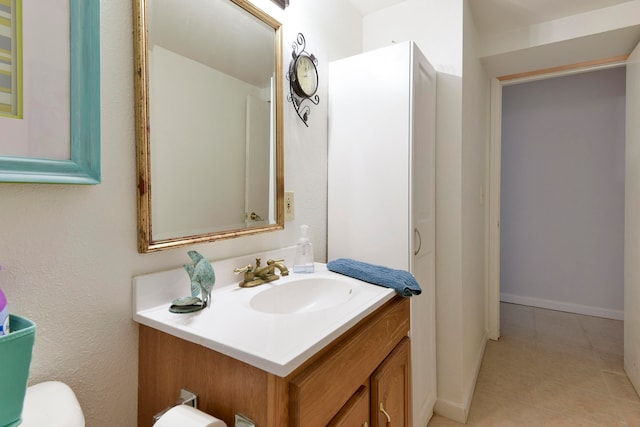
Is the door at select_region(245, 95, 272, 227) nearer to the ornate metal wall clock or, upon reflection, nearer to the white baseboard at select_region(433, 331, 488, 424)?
the ornate metal wall clock

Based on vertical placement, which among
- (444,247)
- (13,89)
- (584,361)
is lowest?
(584,361)

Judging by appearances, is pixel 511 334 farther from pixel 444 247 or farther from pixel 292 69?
pixel 292 69

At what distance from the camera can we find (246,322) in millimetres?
805

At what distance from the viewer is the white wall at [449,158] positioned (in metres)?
1.78

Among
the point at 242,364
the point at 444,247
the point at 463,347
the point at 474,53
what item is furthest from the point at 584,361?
the point at 242,364

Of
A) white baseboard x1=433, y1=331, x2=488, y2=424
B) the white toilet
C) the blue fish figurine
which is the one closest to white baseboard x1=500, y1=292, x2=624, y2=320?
white baseboard x1=433, y1=331, x2=488, y2=424

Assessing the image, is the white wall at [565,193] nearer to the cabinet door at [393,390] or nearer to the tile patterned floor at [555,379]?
the tile patterned floor at [555,379]

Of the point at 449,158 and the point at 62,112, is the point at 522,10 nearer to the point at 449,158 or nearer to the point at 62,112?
the point at 449,158

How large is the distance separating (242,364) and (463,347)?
1.61m

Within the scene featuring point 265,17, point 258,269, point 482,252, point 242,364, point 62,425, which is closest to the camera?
point 62,425

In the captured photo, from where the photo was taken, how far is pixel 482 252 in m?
2.65

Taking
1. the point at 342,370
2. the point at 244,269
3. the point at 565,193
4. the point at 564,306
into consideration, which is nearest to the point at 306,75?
the point at 244,269

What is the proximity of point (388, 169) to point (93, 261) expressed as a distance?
3.78 ft

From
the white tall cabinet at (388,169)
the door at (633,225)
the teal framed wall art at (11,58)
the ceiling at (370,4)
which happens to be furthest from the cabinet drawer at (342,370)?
the door at (633,225)
